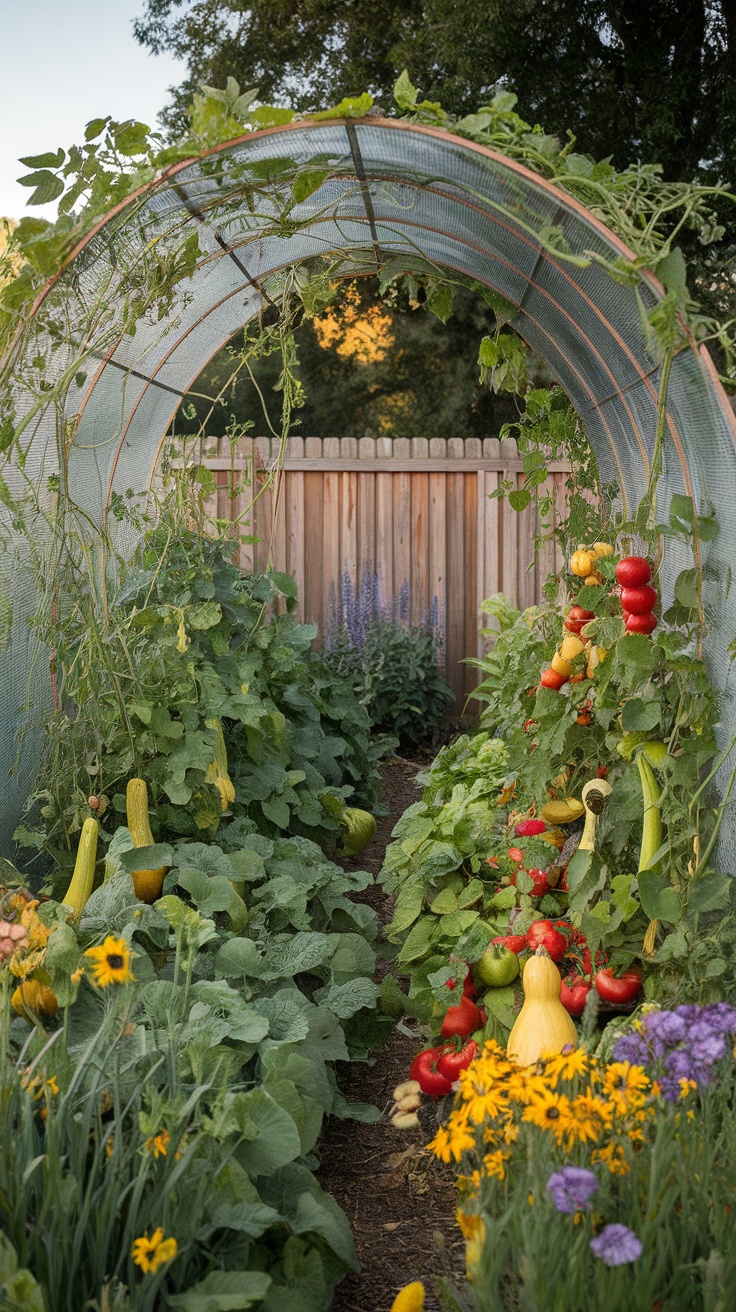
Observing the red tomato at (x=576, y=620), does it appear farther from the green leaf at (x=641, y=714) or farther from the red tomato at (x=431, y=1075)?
the red tomato at (x=431, y=1075)

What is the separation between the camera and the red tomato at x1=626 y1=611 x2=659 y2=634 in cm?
261

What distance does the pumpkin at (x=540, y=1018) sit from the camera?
7.66 feet

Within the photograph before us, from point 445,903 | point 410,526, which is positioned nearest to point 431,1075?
point 445,903

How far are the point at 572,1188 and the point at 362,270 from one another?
369 cm

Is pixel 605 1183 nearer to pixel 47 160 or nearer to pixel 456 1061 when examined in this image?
pixel 456 1061

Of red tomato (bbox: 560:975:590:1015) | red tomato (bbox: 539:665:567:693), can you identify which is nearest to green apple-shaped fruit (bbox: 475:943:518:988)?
red tomato (bbox: 560:975:590:1015)

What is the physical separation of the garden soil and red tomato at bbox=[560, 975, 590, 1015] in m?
0.39

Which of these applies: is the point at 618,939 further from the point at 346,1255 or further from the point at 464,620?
the point at 464,620

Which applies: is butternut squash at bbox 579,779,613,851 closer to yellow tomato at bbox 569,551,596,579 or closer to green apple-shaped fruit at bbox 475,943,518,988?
green apple-shaped fruit at bbox 475,943,518,988

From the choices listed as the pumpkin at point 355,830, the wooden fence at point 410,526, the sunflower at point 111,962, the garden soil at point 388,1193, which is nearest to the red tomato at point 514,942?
the garden soil at point 388,1193

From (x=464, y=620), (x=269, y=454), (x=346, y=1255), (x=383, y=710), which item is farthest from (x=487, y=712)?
(x=346, y=1255)

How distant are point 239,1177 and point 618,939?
45.0 inches

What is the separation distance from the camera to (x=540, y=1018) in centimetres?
238

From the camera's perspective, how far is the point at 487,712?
17.0 ft
